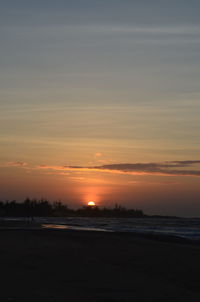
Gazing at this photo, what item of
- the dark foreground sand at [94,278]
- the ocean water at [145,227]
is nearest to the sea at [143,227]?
the ocean water at [145,227]

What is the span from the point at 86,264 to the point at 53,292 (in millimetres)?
5059

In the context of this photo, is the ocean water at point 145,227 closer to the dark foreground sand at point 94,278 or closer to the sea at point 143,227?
the sea at point 143,227

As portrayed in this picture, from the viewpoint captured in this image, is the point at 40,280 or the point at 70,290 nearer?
the point at 70,290

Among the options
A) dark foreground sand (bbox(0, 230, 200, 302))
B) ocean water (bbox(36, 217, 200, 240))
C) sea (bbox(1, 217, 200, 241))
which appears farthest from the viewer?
ocean water (bbox(36, 217, 200, 240))

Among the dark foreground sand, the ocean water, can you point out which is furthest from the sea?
the dark foreground sand

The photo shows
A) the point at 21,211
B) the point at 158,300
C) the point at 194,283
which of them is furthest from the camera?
the point at 21,211

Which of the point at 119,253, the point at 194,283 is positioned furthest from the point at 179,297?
the point at 119,253

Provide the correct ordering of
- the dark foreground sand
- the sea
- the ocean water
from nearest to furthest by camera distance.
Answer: the dark foreground sand, the sea, the ocean water

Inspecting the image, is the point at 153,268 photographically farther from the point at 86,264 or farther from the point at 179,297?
the point at 179,297

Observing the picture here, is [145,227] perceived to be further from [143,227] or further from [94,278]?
[94,278]

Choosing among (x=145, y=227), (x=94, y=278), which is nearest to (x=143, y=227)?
(x=145, y=227)

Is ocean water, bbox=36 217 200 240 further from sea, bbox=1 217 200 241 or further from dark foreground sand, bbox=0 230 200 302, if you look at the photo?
dark foreground sand, bbox=0 230 200 302

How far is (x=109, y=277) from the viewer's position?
12164 millimetres

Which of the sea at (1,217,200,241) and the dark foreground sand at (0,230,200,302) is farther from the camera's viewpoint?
the sea at (1,217,200,241)
